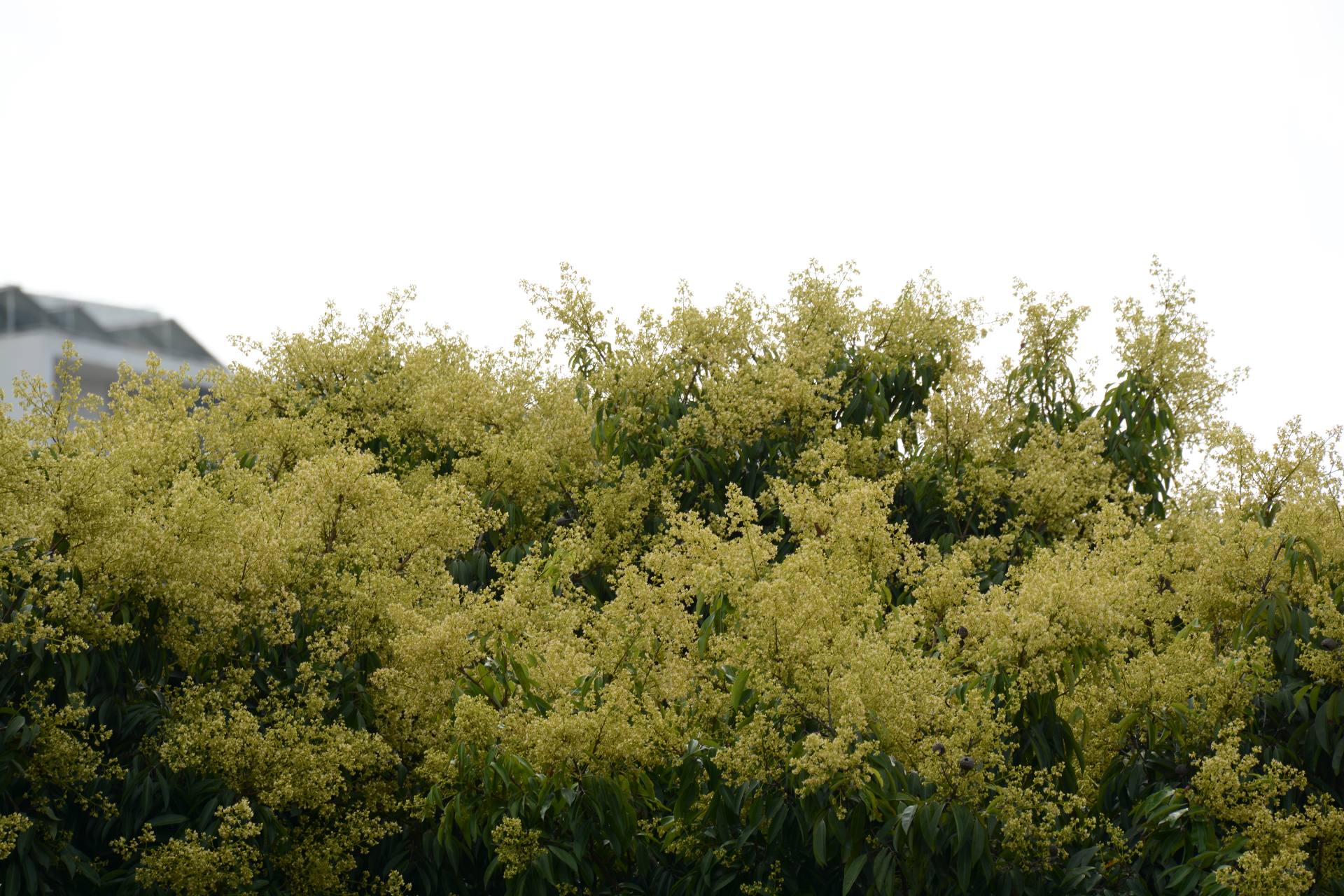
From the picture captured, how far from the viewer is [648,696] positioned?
25.7ft

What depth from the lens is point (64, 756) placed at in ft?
24.5

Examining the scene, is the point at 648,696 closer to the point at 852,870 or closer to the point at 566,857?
the point at 566,857

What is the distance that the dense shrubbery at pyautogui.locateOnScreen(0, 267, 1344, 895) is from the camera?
716cm

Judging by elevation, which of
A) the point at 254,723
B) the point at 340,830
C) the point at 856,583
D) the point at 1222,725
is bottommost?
the point at 340,830

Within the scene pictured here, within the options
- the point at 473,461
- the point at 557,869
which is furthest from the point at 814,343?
the point at 557,869

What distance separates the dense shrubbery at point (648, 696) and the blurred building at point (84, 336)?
1318 inches

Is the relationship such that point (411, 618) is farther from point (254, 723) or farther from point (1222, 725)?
point (1222, 725)

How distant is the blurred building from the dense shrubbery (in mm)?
33469

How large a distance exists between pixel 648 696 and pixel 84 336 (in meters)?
40.7

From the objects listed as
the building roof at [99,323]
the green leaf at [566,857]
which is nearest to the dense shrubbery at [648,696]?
the green leaf at [566,857]

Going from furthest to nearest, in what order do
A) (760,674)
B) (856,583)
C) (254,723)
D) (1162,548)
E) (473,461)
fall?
(473,461), (1162,548), (856,583), (254,723), (760,674)

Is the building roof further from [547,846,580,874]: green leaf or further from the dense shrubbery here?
[547,846,580,874]: green leaf

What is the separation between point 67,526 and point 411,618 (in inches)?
80.4

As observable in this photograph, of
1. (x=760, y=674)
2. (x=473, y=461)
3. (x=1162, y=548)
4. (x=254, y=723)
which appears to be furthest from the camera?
(x=473, y=461)
